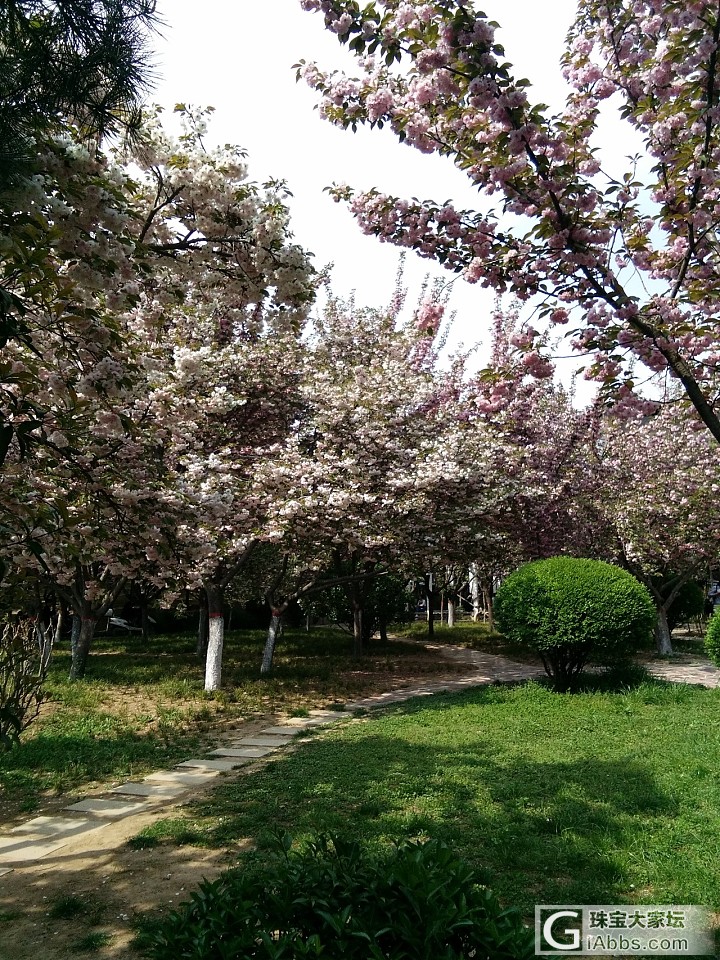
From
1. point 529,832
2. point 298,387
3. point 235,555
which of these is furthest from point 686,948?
point 298,387

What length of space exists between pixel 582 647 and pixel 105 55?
9.74 metres

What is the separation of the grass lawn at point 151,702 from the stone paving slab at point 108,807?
16.5 inches

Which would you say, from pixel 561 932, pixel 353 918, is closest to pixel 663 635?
pixel 561 932

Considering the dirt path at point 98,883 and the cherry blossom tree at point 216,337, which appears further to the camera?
the cherry blossom tree at point 216,337

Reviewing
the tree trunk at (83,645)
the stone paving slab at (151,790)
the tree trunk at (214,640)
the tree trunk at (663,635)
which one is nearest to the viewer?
the stone paving slab at (151,790)

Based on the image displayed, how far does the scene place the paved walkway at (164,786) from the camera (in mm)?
5078

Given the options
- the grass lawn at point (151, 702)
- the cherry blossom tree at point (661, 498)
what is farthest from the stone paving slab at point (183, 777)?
the cherry blossom tree at point (661, 498)

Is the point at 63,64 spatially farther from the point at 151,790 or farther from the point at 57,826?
the point at 151,790

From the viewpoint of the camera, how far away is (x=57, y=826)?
5.45 m

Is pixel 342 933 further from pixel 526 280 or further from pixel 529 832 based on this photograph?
pixel 526 280

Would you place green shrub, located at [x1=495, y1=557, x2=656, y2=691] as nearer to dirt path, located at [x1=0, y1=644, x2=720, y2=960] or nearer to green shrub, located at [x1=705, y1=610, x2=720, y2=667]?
green shrub, located at [x1=705, y1=610, x2=720, y2=667]

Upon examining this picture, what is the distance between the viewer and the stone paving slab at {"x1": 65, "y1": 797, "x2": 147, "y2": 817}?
5.70 m

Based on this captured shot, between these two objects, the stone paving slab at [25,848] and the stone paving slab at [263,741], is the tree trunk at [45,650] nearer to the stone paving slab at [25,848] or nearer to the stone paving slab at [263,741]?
the stone paving slab at [25,848]

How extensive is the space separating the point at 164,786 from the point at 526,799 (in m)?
3.47
